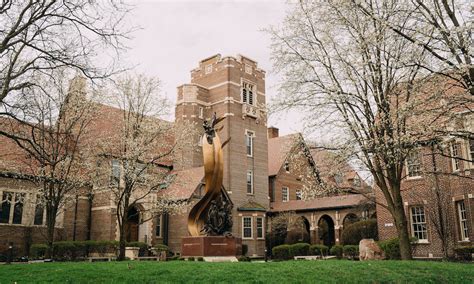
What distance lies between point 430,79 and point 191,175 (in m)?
23.5

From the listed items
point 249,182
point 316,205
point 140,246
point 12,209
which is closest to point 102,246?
point 140,246

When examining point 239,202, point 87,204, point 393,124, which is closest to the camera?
point 393,124

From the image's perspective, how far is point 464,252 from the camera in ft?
69.2

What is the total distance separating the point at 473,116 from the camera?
11703 mm

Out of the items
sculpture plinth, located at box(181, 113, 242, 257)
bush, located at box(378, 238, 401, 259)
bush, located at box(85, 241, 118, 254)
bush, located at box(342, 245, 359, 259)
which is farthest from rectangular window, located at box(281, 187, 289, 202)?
sculpture plinth, located at box(181, 113, 242, 257)

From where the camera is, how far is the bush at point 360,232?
29.4 m

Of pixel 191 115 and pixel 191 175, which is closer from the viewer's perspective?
pixel 191 175

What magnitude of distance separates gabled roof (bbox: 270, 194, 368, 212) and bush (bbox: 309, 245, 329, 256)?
5136mm

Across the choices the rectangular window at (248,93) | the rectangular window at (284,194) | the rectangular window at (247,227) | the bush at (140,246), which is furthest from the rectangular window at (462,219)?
the rectangular window at (284,194)

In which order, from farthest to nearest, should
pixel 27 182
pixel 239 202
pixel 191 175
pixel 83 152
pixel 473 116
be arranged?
pixel 239 202 → pixel 191 175 → pixel 27 182 → pixel 83 152 → pixel 473 116

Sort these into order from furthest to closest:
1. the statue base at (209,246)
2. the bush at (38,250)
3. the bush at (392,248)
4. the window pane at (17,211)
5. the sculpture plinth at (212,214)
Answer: the window pane at (17,211) → the bush at (38,250) → the bush at (392,248) → the sculpture plinth at (212,214) → the statue base at (209,246)

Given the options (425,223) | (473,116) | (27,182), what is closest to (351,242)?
(425,223)

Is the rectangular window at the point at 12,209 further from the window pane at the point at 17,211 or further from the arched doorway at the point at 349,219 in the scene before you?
the arched doorway at the point at 349,219

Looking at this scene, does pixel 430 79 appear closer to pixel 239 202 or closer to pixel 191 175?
pixel 191 175
